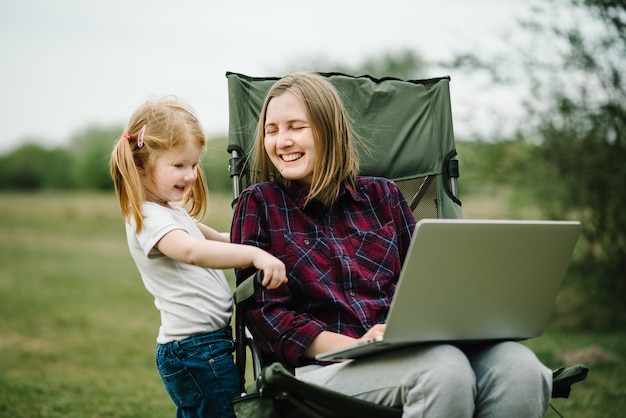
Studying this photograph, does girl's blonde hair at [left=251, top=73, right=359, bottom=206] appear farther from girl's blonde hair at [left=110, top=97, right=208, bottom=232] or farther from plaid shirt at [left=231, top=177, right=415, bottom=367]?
girl's blonde hair at [left=110, top=97, right=208, bottom=232]

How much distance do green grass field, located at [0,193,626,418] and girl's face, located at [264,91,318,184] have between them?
1.79 meters

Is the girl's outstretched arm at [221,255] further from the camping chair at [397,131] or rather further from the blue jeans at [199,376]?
the camping chair at [397,131]

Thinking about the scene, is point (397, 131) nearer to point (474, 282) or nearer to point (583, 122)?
point (474, 282)

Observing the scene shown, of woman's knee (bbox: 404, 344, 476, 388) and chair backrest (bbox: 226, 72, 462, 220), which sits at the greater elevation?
chair backrest (bbox: 226, 72, 462, 220)

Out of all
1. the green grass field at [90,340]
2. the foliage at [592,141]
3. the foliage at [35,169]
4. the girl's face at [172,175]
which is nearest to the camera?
the girl's face at [172,175]

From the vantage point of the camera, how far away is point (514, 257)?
1788 mm

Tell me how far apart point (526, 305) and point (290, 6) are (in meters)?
8.80

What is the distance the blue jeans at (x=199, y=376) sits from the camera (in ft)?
7.05

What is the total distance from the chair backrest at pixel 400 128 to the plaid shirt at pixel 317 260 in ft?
1.49

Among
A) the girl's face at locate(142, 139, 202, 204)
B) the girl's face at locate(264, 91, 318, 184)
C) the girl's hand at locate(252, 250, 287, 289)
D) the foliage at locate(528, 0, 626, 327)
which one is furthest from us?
the foliage at locate(528, 0, 626, 327)

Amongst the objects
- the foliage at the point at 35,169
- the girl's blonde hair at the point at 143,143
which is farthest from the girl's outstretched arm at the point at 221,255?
the foliage at the point at 35,169

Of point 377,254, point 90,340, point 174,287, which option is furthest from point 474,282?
point 90,340

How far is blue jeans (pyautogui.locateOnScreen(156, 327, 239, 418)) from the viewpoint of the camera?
2.15 m

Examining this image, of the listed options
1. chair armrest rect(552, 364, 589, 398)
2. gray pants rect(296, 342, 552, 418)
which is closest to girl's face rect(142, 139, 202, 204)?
gray pants rect(296, 342, 552, 418)
